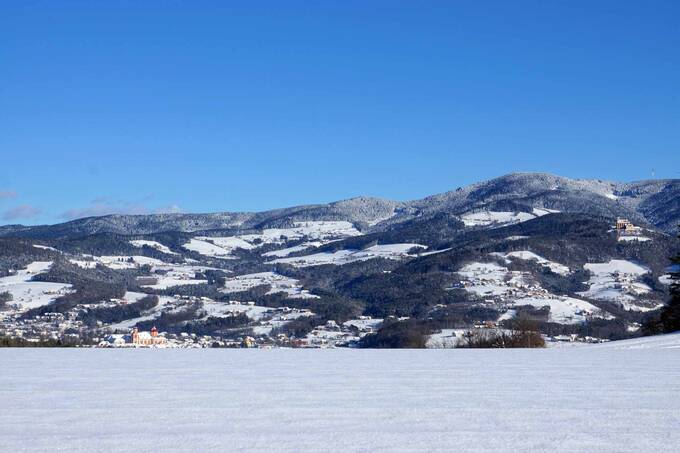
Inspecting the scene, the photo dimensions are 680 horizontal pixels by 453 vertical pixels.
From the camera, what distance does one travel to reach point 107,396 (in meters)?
11.9

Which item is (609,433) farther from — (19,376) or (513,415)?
(19,376)

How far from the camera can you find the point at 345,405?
10766 millimetres

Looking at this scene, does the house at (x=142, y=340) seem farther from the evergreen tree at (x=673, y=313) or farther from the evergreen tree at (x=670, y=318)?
the evergreen tree at (x=673, y=313)

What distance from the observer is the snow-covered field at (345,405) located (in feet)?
28.1

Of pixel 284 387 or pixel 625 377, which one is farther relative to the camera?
pixel 625 377

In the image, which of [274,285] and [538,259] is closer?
[274,285]

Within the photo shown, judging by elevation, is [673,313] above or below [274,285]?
below

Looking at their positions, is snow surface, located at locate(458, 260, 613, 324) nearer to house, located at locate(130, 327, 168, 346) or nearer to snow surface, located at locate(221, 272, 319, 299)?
snow surface, located at locate(221, 272, 319, 299)

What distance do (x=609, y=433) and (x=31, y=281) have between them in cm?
16054

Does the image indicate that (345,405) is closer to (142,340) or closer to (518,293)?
(142,340)

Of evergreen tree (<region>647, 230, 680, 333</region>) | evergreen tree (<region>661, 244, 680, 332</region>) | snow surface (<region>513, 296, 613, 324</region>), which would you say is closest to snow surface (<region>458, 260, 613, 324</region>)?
snow surface (<region>513, 296, 613, 324</region>)

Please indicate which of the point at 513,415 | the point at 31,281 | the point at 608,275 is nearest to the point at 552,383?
the point at 513,415

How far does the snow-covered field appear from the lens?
28.1 ft

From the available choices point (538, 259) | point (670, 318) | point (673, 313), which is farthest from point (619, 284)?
point (670, 318)
